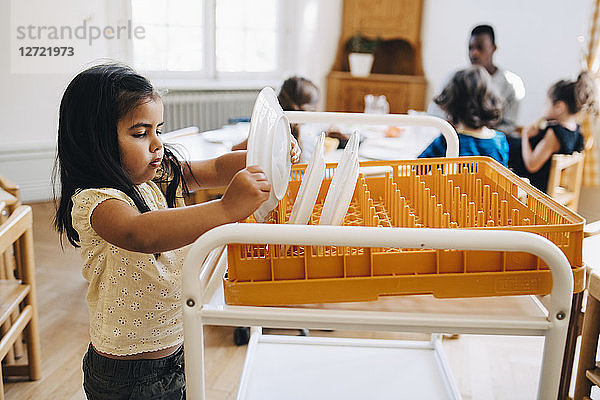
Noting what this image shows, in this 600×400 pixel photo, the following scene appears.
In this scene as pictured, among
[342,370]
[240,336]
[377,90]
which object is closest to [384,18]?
[377,90]

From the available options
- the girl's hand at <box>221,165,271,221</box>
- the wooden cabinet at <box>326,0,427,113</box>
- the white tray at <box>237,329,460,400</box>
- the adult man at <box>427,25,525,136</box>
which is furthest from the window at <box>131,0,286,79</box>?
the girl's hand at <box>221,165,271,221</box>

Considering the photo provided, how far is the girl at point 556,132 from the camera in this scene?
276 cm

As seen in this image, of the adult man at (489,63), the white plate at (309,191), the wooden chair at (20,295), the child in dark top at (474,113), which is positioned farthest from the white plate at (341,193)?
the adult man at (489,63)

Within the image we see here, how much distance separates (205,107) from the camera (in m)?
4.34

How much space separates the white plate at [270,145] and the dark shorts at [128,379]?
400 millimetres

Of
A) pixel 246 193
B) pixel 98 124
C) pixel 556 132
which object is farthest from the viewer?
pixel 556 132

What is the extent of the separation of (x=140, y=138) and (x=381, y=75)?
13.2ft

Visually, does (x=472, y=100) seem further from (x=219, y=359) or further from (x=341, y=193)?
(x=341, y=193)

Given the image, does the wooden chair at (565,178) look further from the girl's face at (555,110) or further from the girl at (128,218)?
the girl at (128,218)

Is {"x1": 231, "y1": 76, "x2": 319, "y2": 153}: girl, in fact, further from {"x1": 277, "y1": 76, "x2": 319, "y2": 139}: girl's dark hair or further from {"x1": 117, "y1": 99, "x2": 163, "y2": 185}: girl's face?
{"x1": 117, "y1": 99, "x2": 163, "y2": 185}: girl's face

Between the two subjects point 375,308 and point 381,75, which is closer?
point 375,308

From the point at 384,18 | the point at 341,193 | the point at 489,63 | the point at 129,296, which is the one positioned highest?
the point at 384,18

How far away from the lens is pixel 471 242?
0.73 metres

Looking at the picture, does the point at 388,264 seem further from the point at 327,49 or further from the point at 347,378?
the point at 327,49
